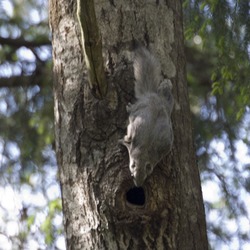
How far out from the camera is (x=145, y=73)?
7.06ft

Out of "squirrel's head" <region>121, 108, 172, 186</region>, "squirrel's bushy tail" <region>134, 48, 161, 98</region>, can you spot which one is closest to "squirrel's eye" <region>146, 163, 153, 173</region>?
"squirrel's head" <region>121, 108, 172, 186</region>

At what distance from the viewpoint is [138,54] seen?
2.21 m

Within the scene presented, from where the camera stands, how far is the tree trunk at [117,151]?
2.06 metres

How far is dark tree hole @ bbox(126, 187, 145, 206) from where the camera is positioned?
2.11m

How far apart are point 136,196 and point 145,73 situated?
342 mm

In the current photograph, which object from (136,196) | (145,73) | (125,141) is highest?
(145,73)

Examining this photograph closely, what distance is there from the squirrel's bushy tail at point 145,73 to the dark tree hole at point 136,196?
262 millimetres

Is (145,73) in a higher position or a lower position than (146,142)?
higher

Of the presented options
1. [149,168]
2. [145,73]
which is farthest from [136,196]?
[145,73]

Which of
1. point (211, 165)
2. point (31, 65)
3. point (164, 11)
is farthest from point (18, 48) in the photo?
point (164, 11)

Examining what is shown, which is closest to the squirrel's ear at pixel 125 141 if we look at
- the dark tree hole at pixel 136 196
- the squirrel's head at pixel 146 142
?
the squirrel's head at pixel 146 142

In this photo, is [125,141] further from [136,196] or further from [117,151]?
[136,196]

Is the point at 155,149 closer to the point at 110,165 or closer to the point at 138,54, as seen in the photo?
the point at 110,165

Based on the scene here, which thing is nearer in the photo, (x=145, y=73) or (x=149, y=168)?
(x=149, y=168)
